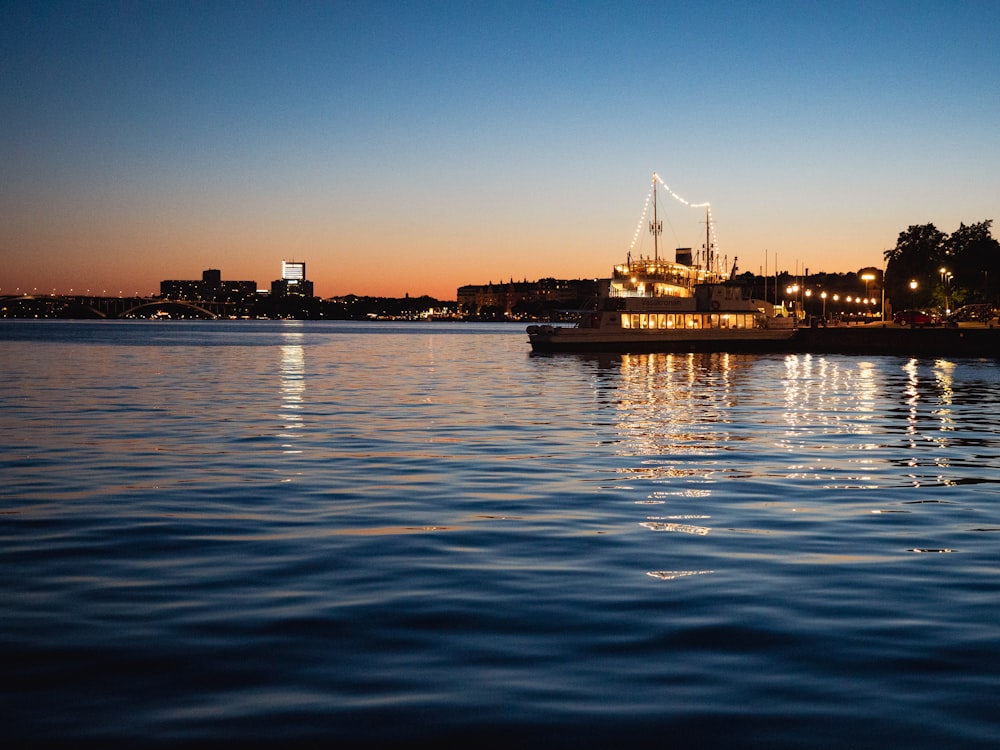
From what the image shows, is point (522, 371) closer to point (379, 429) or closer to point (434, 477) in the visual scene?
point (379, 429)

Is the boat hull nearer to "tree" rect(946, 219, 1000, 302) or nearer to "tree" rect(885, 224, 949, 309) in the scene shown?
"tree" rect(946, 219, 1000, 302)

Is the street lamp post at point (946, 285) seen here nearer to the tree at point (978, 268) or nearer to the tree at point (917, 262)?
the tree at point (978, 268)

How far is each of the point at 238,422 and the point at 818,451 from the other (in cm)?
1686

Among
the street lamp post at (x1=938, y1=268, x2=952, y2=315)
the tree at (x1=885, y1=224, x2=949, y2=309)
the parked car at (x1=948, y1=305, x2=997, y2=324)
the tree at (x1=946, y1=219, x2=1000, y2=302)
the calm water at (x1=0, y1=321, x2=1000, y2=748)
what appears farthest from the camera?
the tree at (x1=885, y1=224, x2=949, y2=309)

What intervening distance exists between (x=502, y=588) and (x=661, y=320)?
8348cm

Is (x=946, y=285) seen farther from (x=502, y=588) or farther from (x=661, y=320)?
(x=502, y=588)

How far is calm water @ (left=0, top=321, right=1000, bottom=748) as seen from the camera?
715 cm

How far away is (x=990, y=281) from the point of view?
116 meters

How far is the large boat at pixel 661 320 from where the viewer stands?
295ft

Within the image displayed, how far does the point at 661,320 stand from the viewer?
92750 millimetres

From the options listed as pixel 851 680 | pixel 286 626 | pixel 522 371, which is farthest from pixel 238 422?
pixel 522 371

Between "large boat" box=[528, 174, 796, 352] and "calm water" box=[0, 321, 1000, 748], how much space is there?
62528 millimetres

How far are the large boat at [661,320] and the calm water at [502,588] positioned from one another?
62.5 m

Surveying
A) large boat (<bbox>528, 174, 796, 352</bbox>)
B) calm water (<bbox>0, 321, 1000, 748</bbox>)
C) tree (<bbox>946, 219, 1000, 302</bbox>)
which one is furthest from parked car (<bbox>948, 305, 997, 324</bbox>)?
calm water (<bbox>0, 321, 1000, 748</bbox>)
